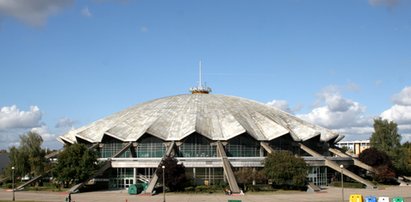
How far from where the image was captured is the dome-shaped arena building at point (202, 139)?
7162 centimetres

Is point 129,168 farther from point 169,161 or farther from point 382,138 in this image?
point 382,138

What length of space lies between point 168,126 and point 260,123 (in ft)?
51.8

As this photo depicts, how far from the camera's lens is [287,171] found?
62.9 meters

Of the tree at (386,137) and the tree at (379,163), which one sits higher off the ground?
the tree at (386,137)

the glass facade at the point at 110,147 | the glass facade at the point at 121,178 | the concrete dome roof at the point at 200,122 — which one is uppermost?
the concrete dome roof at the point at 200,122

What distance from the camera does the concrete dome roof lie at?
259 ft

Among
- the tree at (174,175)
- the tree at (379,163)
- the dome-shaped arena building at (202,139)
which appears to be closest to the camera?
the tree at (174,175)

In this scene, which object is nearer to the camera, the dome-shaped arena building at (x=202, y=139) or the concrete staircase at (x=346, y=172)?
the concrete staircase at (x=346, y=172)

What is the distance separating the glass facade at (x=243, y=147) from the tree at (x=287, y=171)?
1378cm

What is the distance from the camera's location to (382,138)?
96750mm

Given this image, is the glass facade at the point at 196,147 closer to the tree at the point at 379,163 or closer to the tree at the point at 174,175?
the tree at the point at 174,175

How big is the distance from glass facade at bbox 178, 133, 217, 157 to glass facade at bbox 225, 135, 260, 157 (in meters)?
2.76

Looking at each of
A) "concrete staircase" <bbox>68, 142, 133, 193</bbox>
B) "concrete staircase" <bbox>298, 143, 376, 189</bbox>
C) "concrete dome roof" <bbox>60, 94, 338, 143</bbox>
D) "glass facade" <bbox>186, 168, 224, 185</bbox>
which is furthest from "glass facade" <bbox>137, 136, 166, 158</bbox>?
"concrete staircase" <bbox>298, 143, 376, 189</bbox>

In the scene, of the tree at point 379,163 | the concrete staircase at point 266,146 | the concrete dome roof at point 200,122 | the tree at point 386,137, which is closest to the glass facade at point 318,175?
the concrete staircase at point 266,146
